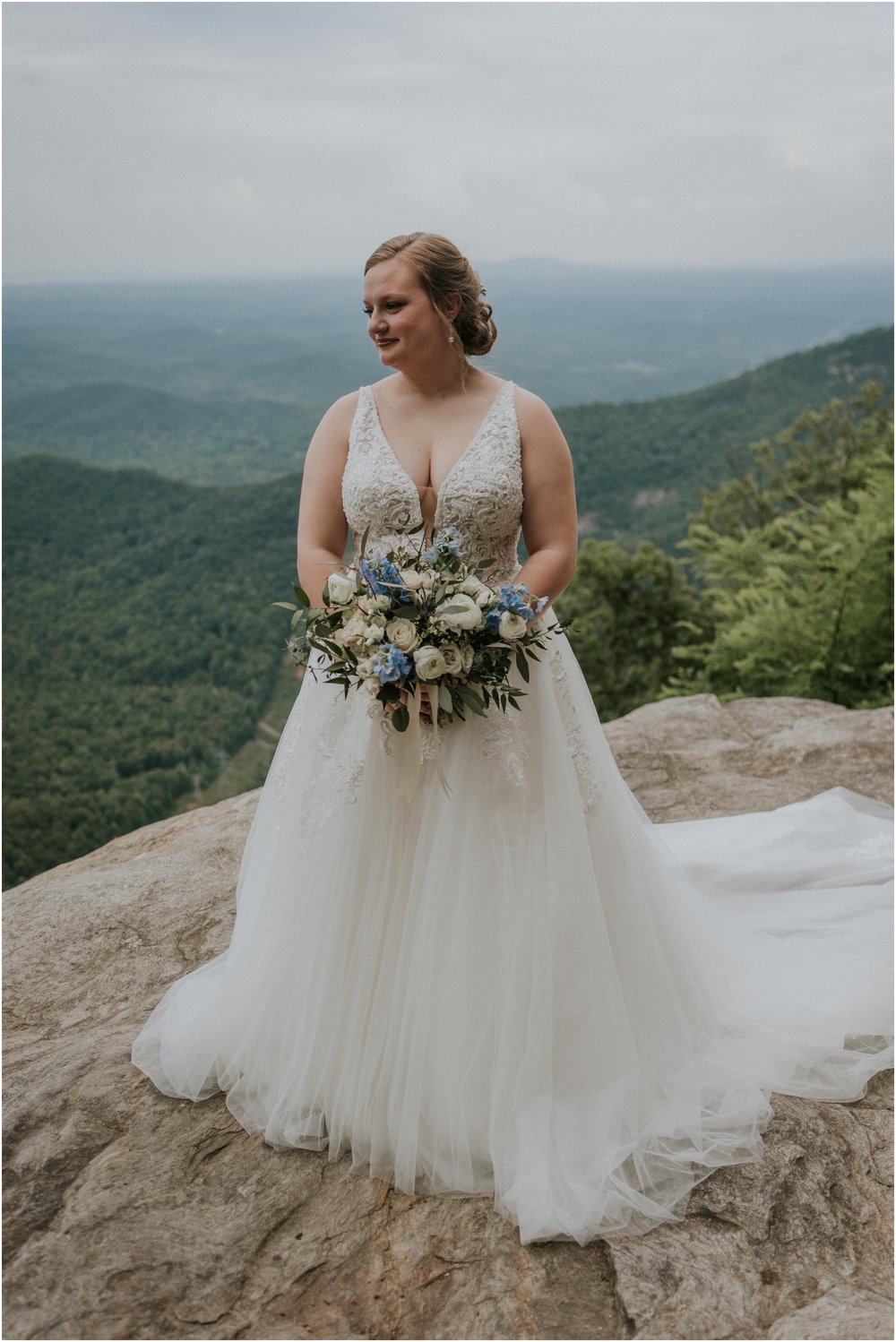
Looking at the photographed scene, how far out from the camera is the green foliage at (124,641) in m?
26.9

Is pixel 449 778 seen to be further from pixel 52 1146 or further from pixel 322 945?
pixel 52 1146

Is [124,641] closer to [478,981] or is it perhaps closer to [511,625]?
[478,981]

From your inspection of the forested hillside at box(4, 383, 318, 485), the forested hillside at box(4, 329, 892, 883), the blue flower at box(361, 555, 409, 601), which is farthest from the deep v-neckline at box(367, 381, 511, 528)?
the forested hillside at box(4, 383, 318, 485)

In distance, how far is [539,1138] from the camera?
8.95 feet

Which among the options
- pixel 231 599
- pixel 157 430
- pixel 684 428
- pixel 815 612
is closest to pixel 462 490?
pixel 815 612

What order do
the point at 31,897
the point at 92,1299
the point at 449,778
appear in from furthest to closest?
the point at 31,897
the point at 449,778
the point at 92,1299

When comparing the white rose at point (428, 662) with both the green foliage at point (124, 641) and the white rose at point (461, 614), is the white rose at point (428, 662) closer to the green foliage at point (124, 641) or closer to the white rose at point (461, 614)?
the white rose at point (461, 614)

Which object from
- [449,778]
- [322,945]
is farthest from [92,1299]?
[449,778]

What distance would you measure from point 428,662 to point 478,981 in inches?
42.2

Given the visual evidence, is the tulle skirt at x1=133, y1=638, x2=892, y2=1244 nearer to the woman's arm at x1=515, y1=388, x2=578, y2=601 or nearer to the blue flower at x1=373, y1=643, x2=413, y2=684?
the woman's arm at x1=515, y1=388, x2=578, y2=601

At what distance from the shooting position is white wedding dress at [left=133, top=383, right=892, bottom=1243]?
2756 mm

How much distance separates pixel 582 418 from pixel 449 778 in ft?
141

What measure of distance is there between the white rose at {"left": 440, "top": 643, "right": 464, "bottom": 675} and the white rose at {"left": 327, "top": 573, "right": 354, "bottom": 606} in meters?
0.30

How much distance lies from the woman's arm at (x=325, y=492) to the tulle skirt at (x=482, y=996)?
0.44 m
